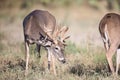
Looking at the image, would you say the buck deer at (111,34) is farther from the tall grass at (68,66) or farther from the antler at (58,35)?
the antler at (58,35)

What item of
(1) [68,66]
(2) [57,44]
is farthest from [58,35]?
(1) [68,66]

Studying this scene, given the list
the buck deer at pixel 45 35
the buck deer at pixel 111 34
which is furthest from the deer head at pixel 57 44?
the buck deer at pixel 111 34

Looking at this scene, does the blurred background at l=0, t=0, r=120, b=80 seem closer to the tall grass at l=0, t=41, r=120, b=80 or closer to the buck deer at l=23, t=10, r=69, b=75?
the tall grass at l=0, t=41, r=120, b=80

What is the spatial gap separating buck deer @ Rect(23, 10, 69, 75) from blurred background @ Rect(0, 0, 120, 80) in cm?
53

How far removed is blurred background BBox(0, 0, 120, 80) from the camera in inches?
420

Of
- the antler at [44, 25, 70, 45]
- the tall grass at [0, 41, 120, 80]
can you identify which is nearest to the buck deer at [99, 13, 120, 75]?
the tall grass at [0, 41, 120, 80]

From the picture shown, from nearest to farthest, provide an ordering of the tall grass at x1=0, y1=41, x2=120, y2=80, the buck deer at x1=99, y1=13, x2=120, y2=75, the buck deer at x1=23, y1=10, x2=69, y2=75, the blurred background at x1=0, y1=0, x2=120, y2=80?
the tall grass at x1=0, y1=41, x2=120, y2=80
the buck deer at x1=99, y1=13, x2=120, y2=75
the buck deer at x1=23, y1=10, x2=69, y2=75
the blurred background at x1=0, y1=0, x2=120, y2=80

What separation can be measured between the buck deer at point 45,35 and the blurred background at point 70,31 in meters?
0.53

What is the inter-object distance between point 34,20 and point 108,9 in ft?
37.9

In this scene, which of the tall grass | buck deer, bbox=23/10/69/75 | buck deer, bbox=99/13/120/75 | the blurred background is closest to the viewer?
the tall grass

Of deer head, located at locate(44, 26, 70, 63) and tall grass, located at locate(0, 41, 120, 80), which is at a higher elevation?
deer head, located at locate(44, 26, 70, 63)

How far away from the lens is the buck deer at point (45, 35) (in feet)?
32.5

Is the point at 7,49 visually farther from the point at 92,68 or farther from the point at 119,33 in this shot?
the point at 119,33

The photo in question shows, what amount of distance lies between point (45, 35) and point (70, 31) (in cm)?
784
